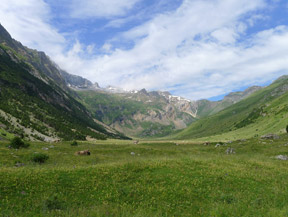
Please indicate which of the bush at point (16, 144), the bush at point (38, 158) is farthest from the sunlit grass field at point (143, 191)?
the bush at point (16, 144)

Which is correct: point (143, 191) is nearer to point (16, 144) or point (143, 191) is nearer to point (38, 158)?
point (38, 158)

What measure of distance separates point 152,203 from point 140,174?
5296 millimetres

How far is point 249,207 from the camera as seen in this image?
43.8 feet

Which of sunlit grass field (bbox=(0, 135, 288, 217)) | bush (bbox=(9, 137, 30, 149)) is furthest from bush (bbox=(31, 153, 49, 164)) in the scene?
bush (bbox=(9, 137, 30, 149))

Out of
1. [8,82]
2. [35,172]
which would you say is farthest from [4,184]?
[8,82]

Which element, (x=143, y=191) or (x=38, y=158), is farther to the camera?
(x=38, y=158)

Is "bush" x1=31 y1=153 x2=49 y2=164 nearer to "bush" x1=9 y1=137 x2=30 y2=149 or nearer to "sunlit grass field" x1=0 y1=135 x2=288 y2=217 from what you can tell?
"sunlit grass field" x1=0 y1=135 x2=288 y2=217

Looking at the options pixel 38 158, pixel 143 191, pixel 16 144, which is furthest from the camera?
pixel 16 144

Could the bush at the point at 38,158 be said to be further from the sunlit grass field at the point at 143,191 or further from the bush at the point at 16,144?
the bush at the point at 16,144

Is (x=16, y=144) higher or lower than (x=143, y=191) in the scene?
higher

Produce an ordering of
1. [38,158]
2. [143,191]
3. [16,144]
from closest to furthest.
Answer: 1. [143,191]
2. [38,158]
3. [16,144]

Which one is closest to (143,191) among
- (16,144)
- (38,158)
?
(38,158)

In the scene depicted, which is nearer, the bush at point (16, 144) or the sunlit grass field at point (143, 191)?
the sunlit grass field at point (143, 191)

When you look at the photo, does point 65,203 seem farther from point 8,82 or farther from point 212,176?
point 8,82
